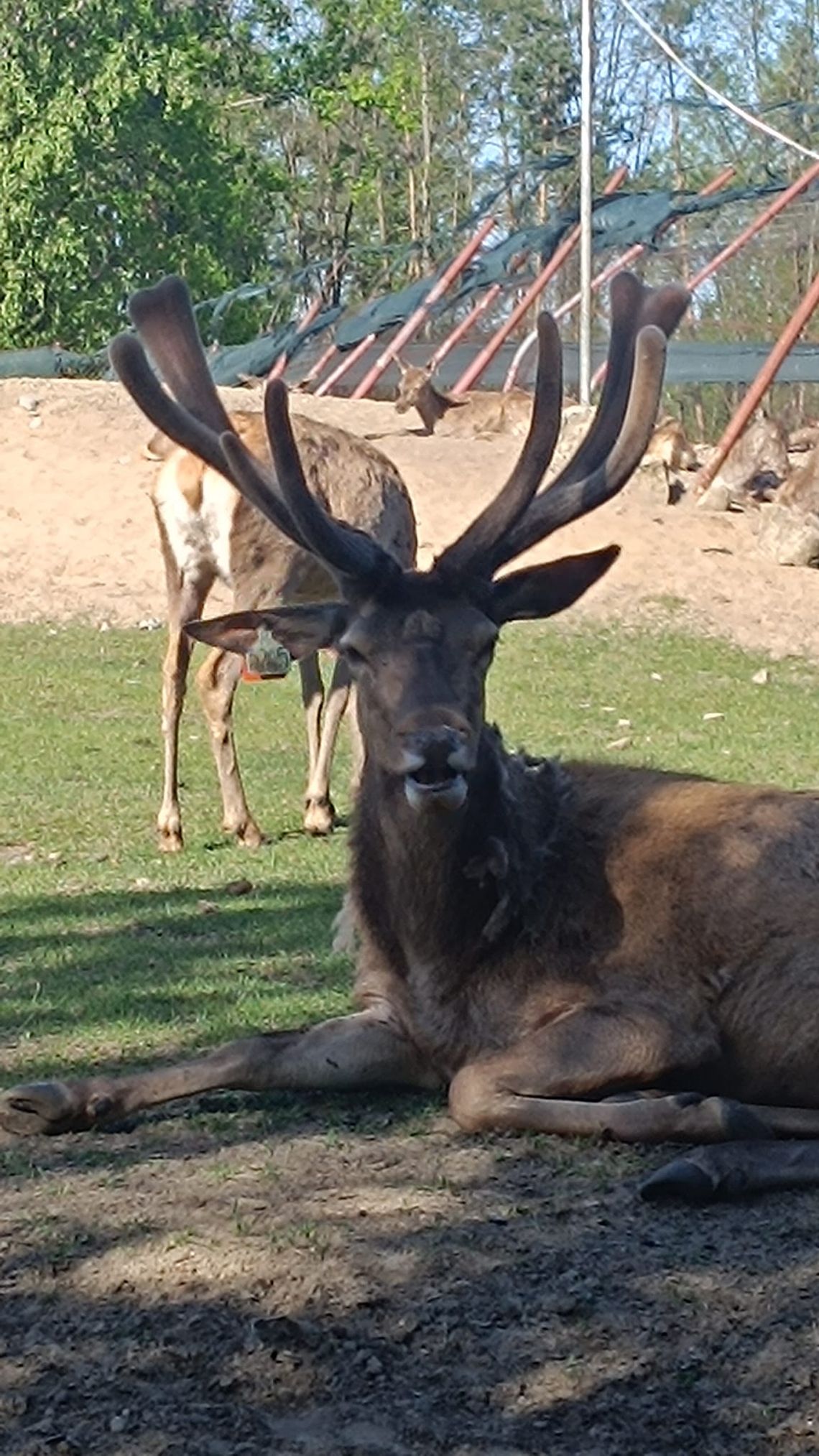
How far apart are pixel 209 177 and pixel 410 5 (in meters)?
13.0

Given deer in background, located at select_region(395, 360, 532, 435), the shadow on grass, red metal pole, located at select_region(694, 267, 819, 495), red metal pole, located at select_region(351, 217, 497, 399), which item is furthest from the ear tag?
red metal pole, located at select_region(351, 217, 497, 399)

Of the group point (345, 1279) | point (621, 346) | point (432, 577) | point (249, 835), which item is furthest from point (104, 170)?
point (345, 1279)

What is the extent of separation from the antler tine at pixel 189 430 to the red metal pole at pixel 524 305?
870 inches

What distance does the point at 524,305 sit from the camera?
29234 millimetres

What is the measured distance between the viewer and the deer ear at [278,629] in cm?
631

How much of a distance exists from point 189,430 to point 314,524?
98cm

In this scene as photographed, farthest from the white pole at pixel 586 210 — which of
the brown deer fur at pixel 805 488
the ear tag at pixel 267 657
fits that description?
the ear tag at pixel 267 657

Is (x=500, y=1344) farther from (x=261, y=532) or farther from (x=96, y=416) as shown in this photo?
(x=96, y=416)

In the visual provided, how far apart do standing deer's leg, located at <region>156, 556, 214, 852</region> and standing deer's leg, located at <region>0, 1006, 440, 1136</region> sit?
17.7 ft

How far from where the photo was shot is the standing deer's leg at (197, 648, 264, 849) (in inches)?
465

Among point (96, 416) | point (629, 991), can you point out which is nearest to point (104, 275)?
point (96, 416)

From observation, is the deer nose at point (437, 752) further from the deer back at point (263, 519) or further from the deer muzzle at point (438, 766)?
the deer back at point (263, 519)

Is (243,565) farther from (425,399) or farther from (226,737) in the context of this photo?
(425,399)

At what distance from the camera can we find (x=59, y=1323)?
14.7ft
